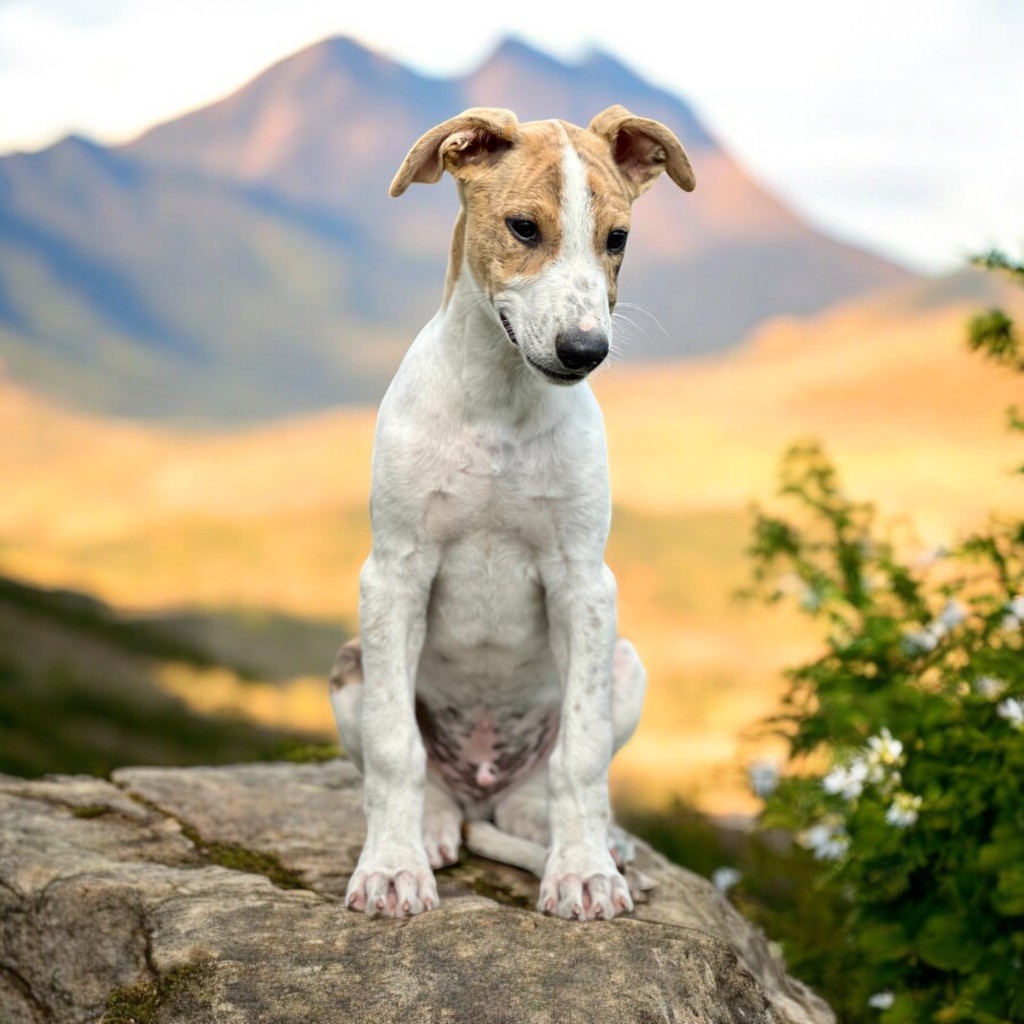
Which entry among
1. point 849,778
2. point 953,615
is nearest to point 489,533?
point 849,778

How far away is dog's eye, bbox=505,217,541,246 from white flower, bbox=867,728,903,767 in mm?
2873

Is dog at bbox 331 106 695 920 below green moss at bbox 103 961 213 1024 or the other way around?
the other way around

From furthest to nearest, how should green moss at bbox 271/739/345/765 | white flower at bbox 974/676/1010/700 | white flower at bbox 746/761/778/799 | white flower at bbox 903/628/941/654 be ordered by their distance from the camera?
1. green moss at bbox 271/739/345/765
2. white flower at bbox 746/761/778/799
3. white flower at bbox 903/628/941/654
4. white flower at bbox 974/676/1010/700

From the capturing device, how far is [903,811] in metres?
5.95

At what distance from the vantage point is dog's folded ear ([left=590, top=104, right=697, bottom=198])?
5031 millimetres

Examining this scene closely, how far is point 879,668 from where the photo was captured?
712cm

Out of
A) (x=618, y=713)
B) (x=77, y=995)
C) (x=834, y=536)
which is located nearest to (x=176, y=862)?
(x=77, y=995)

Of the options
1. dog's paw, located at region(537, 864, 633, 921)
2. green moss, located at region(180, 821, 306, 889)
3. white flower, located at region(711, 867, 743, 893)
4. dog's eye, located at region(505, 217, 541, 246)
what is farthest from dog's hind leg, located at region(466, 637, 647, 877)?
white flower, located at region(711, 867, 743, 893)

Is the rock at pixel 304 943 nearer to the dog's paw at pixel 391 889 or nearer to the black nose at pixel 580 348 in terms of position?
the dog's paw at pixel 391 889

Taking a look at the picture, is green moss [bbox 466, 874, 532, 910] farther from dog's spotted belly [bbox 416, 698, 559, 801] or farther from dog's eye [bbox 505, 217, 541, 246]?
A: dog's eye [bbox 505, 217, 541, 246]

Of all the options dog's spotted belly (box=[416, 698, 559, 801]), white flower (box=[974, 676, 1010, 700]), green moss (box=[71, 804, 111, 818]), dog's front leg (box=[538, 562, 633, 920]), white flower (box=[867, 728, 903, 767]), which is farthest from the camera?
white flower (box=[974, 676, 1010, 700])

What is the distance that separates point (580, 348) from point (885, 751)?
2.71m

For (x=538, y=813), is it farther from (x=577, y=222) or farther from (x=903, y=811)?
(x=577, y=222)

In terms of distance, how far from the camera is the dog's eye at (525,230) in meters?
4.59
